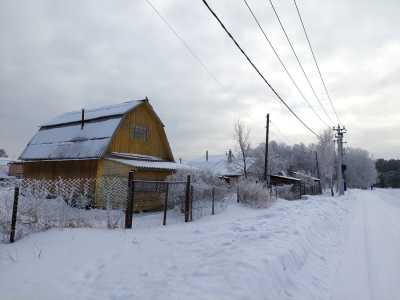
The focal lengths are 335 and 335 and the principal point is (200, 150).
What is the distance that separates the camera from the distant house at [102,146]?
20.1 meters

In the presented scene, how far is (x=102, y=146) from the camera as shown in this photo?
2002 centimetres

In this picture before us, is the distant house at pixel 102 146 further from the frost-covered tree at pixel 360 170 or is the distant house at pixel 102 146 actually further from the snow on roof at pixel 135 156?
the frost-covered tree at pixel 360 170

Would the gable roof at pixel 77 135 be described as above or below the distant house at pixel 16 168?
above

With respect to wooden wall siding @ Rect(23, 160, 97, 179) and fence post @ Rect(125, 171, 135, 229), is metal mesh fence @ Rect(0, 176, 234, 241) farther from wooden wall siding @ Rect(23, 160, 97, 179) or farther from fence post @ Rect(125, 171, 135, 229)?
wooden wall siding @ Rect(23, 160, 97, 179)

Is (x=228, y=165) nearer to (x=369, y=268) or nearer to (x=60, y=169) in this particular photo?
(x=60, y=169)

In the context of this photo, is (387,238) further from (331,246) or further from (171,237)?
(171,237)

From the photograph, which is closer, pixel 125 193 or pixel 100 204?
pixel 125 193

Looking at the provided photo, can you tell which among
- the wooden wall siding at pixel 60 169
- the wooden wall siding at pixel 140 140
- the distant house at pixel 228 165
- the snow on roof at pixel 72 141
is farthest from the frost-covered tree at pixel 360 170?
the wooden wall siding at pixel 60 169

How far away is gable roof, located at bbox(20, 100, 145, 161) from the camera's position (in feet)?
67.7

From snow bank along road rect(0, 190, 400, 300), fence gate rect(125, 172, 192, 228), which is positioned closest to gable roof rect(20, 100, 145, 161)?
fence gate rect(125, 172, 192, 228)

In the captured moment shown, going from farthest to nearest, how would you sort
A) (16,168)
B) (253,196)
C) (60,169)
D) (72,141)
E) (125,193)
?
1. (16,168)
2. (72,141)
3. (60,169)
4. (125,193)
5. (253,196)

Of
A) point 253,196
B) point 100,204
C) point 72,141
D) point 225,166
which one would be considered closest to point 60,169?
point 72,141

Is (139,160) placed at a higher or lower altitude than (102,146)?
lower

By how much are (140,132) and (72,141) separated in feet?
14.8
